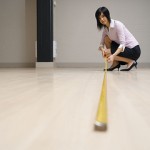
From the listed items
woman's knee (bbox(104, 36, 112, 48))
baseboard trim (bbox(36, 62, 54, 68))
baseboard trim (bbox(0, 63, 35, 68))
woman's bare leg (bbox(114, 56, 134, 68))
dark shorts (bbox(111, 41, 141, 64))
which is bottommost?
baseboard trim (bbox(0, 63, 35, 68))

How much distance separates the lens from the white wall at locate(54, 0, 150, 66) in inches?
244

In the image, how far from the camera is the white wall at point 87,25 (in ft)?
20.4

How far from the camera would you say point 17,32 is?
6.28 metres

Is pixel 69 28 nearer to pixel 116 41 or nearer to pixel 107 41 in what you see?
pixel 107 41

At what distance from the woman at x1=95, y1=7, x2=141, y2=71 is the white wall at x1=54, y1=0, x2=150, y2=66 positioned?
2075mm

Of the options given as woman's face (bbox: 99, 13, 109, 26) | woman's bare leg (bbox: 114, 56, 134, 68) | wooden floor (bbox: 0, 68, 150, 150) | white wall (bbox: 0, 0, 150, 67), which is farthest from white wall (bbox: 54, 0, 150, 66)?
wooden floor (bbox: 0, 68, 150, 150)

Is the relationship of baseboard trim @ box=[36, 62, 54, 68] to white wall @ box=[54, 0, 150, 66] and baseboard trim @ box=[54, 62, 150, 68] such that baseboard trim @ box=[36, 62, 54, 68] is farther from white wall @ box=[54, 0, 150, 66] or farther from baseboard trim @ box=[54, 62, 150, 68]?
white wall @ box=[54, 0, 150, 66]

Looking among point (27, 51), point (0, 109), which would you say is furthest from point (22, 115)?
point (27, 51)

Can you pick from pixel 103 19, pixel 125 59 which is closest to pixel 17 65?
pixel 125 59

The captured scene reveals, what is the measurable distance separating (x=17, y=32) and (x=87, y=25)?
1.44 metres

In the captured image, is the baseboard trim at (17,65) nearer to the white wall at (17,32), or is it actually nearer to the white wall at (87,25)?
the white wall at (17,32)

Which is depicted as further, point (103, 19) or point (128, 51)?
point (128, 51)

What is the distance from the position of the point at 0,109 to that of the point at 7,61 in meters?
5.73

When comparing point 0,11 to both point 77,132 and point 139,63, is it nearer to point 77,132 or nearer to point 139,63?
point 139,63
